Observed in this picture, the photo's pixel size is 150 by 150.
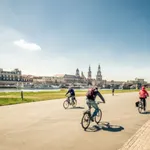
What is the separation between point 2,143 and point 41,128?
2628mm

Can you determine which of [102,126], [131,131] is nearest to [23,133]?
[102,126]

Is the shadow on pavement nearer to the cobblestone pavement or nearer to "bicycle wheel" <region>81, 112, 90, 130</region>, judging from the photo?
"bicycle wheel" <region>81, 112, 90, 130</region>

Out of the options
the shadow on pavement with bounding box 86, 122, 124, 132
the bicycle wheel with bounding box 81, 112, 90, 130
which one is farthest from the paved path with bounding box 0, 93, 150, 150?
the bicycle wheel with bounding box 81, 112, 90, 130

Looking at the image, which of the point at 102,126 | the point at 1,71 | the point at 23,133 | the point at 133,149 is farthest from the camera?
the point at 1,71

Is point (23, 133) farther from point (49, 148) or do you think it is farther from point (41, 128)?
point (49, 148)

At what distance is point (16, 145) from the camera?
6.79 meters

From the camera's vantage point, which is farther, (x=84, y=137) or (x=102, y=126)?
(x=102, y=126)

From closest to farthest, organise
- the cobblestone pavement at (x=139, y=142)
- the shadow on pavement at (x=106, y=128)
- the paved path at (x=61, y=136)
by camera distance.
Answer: the cobblestone pavement at (x=139, y=142)
the paved path at (x=61, y=136)
the shadow on pavement at (x=106, y=128)

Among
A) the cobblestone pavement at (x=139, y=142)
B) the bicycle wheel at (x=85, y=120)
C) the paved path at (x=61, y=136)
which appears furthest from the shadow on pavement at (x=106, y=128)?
the cobblestone pavement at (x=139, y=142)

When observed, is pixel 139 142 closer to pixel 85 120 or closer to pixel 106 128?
pixel 106 128

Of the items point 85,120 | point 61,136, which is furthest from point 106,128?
point 61,136

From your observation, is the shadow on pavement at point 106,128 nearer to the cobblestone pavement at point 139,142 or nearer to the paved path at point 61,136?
the paved path at point 61,136

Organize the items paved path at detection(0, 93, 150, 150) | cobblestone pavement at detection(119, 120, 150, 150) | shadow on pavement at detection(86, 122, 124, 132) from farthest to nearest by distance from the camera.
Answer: shadow on pavement at detection(86, 122, 124, 132) < paved path at detection(0, 93, 150, 150) < cobblestone pavement at detection(119, 120, 150, 150)

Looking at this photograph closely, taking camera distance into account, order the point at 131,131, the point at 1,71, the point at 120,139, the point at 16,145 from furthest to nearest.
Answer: the point at 1,71, the point at 131,131, the point at 120,139, the point at 16,145
